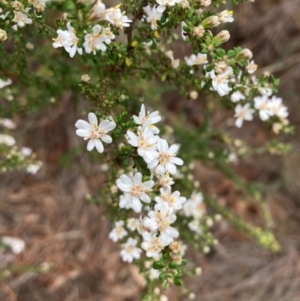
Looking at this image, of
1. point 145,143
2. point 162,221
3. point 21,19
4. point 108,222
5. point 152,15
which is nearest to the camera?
point 145,143

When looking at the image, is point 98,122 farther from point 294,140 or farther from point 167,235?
point 294,140

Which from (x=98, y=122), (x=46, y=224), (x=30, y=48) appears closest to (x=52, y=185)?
(x=46, y=224)

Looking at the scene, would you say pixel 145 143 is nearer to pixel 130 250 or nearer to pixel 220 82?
pixel 220 82

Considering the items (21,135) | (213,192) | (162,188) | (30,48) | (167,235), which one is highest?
(21,135)

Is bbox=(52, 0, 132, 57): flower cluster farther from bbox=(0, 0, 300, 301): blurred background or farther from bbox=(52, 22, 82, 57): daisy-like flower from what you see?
bbox=(0, 0, 300, 301): blurred background

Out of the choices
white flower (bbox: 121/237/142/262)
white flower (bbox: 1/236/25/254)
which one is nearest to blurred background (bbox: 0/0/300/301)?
white flower (bbox: 1/236/25/254)

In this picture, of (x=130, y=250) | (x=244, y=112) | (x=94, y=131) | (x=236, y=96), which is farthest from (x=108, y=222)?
(x=94, y=131)
